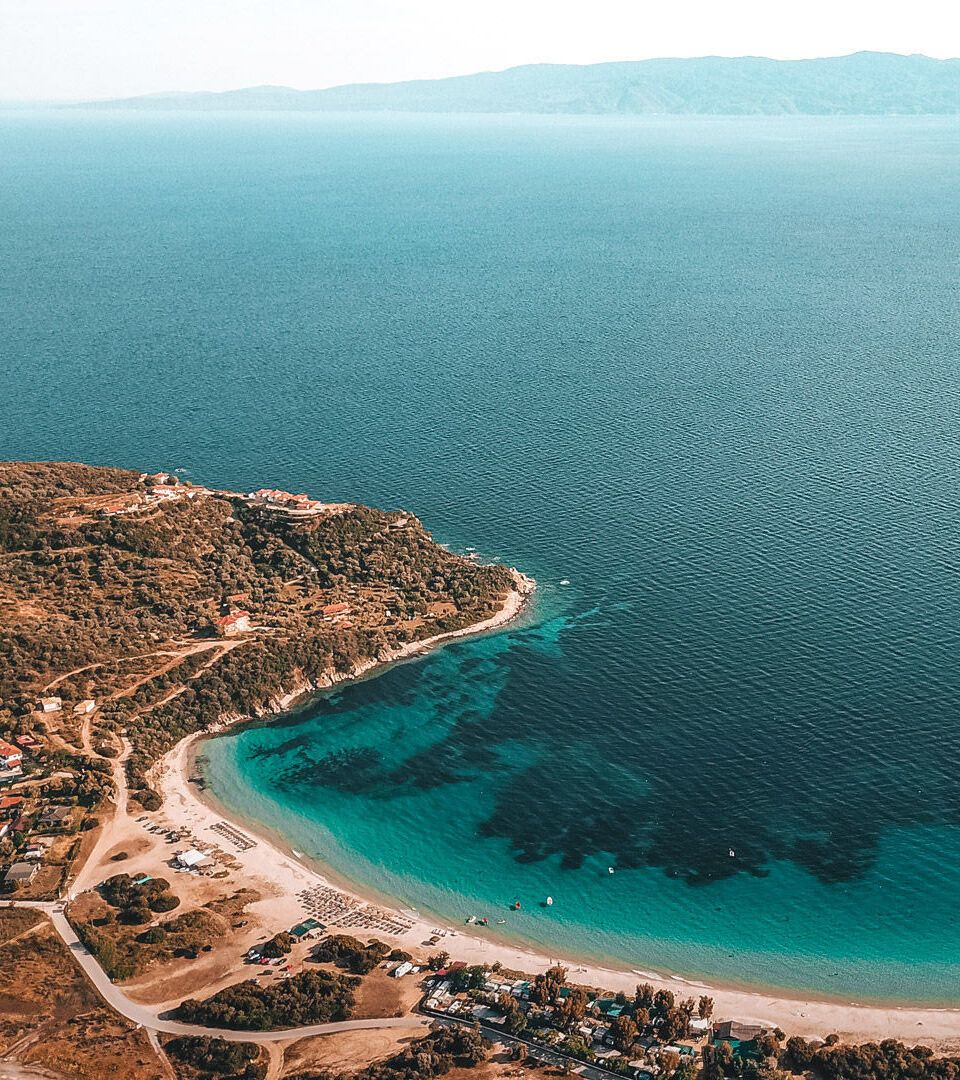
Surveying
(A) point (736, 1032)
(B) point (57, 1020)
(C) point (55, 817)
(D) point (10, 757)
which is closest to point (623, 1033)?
(A) point (736, 1032)

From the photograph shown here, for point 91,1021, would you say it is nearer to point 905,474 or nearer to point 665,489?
point 665,489

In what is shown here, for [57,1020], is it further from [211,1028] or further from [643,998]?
[643,998]

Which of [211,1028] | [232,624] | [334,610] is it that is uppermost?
[334,610]

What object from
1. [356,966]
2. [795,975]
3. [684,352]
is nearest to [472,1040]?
[356,966]

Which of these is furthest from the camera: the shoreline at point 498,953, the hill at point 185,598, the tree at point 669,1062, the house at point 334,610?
the house at point 334,610

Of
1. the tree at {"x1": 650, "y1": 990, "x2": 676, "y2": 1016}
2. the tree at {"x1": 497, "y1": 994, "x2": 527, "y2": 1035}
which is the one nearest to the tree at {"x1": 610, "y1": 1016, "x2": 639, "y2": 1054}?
the tree at {"x1": 650, "y1": 990, "x2": 676, "y2": 1016}

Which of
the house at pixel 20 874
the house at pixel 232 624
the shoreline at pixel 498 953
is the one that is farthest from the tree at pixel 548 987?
the house at pixel 232 624

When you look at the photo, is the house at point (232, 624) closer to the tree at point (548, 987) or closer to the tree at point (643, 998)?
the tree at point (548, 987)
